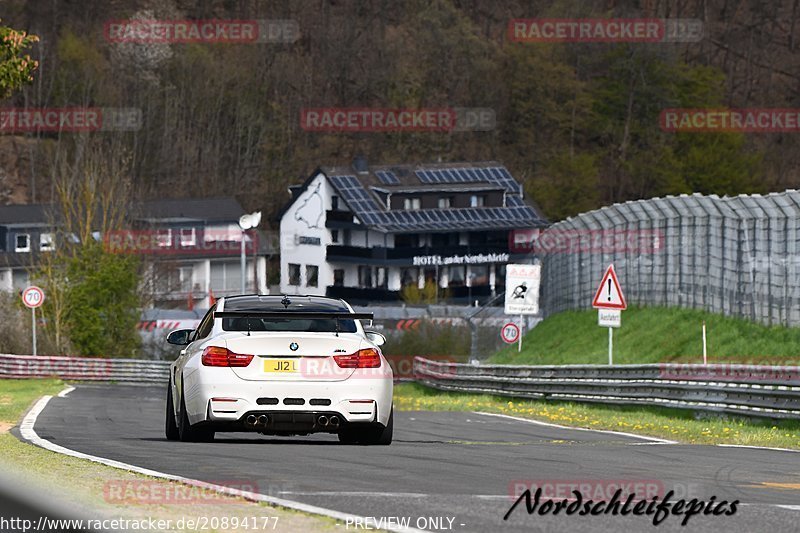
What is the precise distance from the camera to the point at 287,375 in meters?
13.5

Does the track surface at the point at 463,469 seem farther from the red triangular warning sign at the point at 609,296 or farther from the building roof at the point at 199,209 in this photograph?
the building roof at the point at 199,209

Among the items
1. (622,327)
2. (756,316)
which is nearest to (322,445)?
(756,316)

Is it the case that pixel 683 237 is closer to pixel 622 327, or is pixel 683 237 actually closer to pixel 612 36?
pixel 622 327

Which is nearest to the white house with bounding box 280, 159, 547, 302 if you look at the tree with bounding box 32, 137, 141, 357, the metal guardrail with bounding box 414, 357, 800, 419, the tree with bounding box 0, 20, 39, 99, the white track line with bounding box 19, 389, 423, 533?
the tree with bounding box 32, 137, 141, 357

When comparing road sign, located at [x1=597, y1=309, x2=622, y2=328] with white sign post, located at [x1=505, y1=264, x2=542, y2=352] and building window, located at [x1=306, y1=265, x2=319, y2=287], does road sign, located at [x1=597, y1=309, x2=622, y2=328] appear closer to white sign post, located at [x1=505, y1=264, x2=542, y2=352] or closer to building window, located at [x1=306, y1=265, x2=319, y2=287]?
white sign post, located at [x1=505, y1=264, x2=542, y2=352]

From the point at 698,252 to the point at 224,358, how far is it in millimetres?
22851

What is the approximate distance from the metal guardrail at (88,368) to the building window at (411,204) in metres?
53.0

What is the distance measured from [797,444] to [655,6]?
131983 millimetres

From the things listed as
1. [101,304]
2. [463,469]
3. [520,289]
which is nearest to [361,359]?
[463,469]

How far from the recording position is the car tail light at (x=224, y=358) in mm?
13516

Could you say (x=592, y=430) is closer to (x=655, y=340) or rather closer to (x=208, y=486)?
(x=208, y=486)

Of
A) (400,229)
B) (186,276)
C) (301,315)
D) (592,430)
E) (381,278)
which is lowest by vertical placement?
(186,276)

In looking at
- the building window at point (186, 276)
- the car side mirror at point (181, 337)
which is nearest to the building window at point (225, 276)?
the building window at point (186, 276)

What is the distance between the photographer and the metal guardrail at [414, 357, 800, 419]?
2069cm
